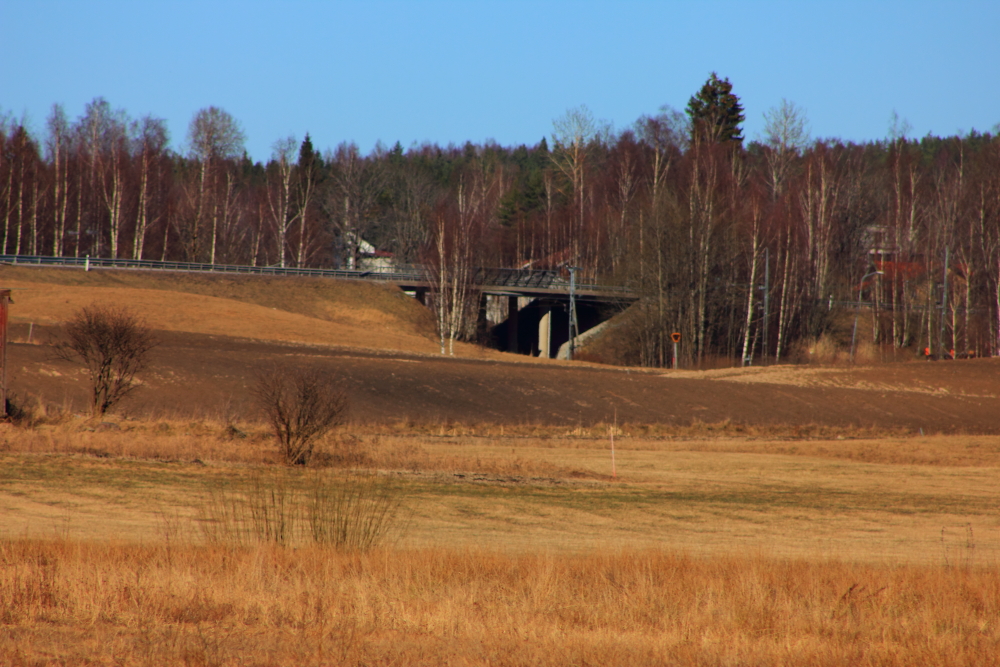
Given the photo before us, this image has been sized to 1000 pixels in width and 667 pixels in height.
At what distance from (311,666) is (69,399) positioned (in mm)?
27940

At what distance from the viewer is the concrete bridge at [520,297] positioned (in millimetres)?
76938

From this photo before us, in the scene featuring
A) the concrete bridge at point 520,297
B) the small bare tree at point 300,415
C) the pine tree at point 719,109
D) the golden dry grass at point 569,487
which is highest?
the pine tree at point 719,109

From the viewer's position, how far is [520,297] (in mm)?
84438

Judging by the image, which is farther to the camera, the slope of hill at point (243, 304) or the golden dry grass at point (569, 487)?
the slope of hill at point (243, 304)

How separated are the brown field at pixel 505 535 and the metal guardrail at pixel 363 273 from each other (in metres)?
33.8

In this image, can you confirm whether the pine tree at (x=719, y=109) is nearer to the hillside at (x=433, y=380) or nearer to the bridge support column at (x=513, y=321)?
the bridge support column at (x=513, y=321)

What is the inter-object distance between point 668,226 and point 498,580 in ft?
196

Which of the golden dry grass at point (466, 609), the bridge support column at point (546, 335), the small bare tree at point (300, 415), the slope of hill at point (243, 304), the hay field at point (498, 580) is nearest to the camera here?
the golden dry grass at point (466, 609)

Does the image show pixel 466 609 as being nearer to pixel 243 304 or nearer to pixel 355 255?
pixel 243 304

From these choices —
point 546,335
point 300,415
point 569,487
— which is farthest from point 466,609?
point 546,335

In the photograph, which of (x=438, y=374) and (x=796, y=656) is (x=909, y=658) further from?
(x=438, y=374)

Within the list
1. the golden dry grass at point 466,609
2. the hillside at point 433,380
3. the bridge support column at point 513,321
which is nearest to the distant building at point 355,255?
the bridge support column at point 513,321

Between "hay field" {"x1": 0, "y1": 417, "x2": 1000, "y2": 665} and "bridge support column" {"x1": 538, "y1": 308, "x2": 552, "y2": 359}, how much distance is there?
62320 mm

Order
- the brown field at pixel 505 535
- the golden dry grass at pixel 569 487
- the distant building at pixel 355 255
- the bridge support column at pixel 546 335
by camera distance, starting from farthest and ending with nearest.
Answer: the distant building at pixel 355 255, the bridge support column at pixel 546 335, the golden dry grass at pixel 569 487, the brown field at pixel 505 535
